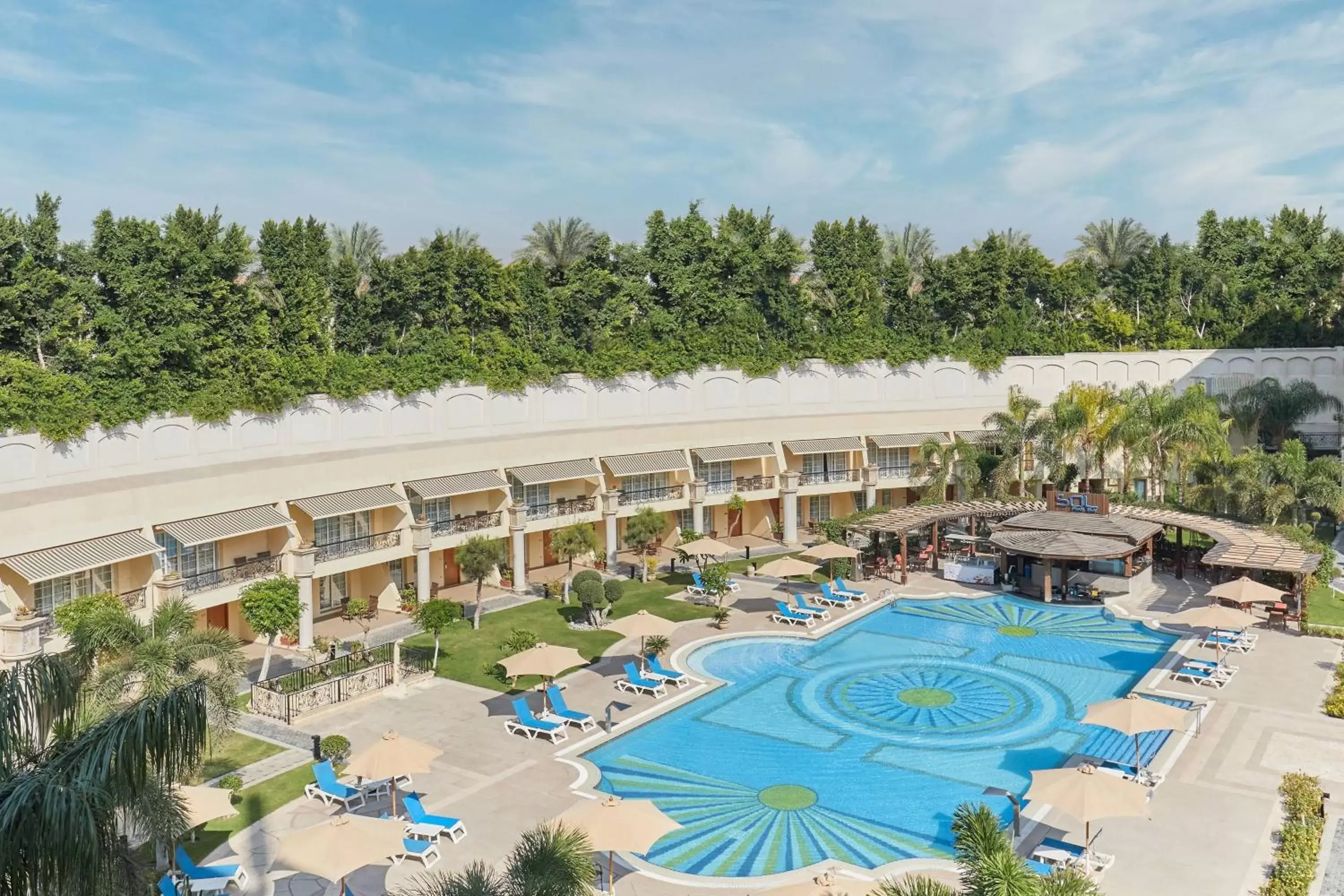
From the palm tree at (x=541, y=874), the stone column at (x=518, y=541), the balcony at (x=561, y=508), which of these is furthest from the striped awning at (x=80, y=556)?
the palm tree at (x=541, y=874)

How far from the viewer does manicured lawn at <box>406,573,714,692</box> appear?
2906cm

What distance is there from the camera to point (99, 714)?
36.4ft

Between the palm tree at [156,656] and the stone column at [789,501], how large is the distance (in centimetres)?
2807

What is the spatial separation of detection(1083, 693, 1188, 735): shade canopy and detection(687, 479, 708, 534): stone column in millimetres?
24227

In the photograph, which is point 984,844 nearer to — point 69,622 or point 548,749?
point 548,749

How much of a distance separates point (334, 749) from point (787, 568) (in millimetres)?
17734

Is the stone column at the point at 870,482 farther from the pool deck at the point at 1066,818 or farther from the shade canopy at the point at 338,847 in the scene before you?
the shade canopy at the point at 338,847

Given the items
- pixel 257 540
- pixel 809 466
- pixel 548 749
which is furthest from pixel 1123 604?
pixel 257 540

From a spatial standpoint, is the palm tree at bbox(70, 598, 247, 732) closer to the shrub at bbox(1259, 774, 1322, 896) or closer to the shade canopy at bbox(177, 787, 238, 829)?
the shade canopy at bbox(177, 787, 238, 829)

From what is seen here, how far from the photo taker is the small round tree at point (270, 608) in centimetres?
2680

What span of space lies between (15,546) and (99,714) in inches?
706

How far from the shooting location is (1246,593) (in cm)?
3064

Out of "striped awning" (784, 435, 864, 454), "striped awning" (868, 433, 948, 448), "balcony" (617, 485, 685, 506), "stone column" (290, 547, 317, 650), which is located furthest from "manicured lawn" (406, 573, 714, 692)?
"striped awning" (868, 433, 948, 448)

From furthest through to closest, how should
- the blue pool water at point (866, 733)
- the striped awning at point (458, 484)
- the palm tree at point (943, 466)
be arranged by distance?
Answer: the palm tree at point (943, 466) < the striped awning at point (458, 484) < the blue pool water at point (866, 733)
